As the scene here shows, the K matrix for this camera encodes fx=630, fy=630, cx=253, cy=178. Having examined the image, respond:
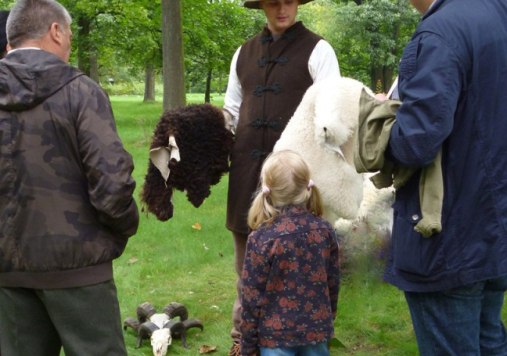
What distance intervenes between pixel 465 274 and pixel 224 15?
17483mm

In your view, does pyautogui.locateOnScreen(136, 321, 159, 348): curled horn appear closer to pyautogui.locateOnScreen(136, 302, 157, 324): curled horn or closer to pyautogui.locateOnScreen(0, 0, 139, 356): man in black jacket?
pyautogui.locateOnScreen(136, 302, 157, 324): curled horn

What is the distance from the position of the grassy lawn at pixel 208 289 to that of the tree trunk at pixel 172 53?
2651 mm

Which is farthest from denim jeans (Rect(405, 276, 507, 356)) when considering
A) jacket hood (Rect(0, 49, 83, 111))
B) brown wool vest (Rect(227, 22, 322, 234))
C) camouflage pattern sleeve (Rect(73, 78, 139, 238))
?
jacket hood (Rect(0, 49, 83, 111))

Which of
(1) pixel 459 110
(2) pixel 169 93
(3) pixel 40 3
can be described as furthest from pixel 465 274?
(2) pixel 169 93

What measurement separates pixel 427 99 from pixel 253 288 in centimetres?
115

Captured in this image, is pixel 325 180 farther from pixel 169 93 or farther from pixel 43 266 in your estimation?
pixel 169 93

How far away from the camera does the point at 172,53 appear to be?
9266 millimetres

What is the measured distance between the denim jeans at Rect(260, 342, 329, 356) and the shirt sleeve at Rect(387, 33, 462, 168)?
3.56 feet

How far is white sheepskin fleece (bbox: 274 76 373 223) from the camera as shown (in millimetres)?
3191

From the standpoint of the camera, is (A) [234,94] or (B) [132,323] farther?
(B) [132,323]

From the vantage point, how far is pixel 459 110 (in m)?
2.27

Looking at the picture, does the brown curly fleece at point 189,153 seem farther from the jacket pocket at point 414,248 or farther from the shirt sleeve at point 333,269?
the jacket pocket at point 414,248

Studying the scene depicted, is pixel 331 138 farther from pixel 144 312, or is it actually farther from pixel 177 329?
pixel 144 312

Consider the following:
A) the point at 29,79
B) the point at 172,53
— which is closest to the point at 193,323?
the point at 29,79
